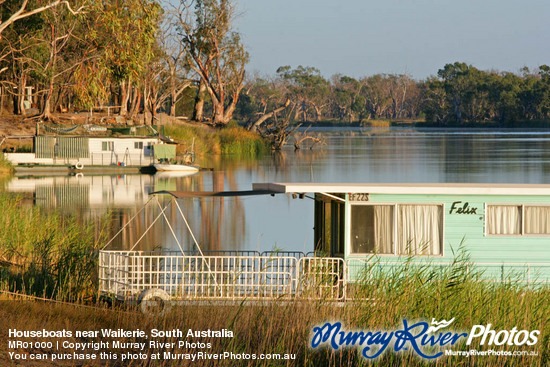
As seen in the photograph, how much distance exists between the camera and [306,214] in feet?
91.3

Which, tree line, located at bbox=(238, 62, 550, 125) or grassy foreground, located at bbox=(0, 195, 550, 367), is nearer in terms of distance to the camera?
grassy foreground, located at bbox=(0, 195, 550, 367)

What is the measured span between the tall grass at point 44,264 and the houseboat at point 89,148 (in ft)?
96.2

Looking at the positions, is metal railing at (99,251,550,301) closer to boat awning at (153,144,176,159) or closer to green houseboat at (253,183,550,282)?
green houseboat at (253,183,550,282)

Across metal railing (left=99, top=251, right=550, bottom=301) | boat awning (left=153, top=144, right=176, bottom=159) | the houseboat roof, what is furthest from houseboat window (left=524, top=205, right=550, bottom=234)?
boat awning (left=153, top=144, right=176, bottom=159)

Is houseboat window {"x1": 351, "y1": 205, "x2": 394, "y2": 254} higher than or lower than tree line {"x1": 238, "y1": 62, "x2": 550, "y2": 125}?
lower

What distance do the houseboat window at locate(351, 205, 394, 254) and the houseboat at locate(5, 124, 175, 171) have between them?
34355 mm

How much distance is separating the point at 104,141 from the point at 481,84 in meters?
88.0

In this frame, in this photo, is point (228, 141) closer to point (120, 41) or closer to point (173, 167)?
point (173, 167)

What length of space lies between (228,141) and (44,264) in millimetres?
50756

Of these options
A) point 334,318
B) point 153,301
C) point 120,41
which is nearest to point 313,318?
point 334,318

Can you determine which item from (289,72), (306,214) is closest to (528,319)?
(306,214)

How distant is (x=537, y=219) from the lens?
11.9 metres

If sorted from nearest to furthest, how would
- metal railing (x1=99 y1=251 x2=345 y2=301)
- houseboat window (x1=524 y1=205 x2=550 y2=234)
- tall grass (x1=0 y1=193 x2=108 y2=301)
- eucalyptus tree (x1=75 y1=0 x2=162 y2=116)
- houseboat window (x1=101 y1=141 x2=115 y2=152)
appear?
metal railing (x1=99 y1=251 x2=345 y2=301), tall grass (x1=0 y1=193 x2=108 y2=301), houseboat window (x1=524 y1=205 x2=550 y2=234), eucalyptus tree (x1=75 y1=0 x2=162 y2=116), houseboat window (x1=101 y1=141 x2=115 y2=152)

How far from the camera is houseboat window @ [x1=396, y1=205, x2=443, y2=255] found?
456 inches
